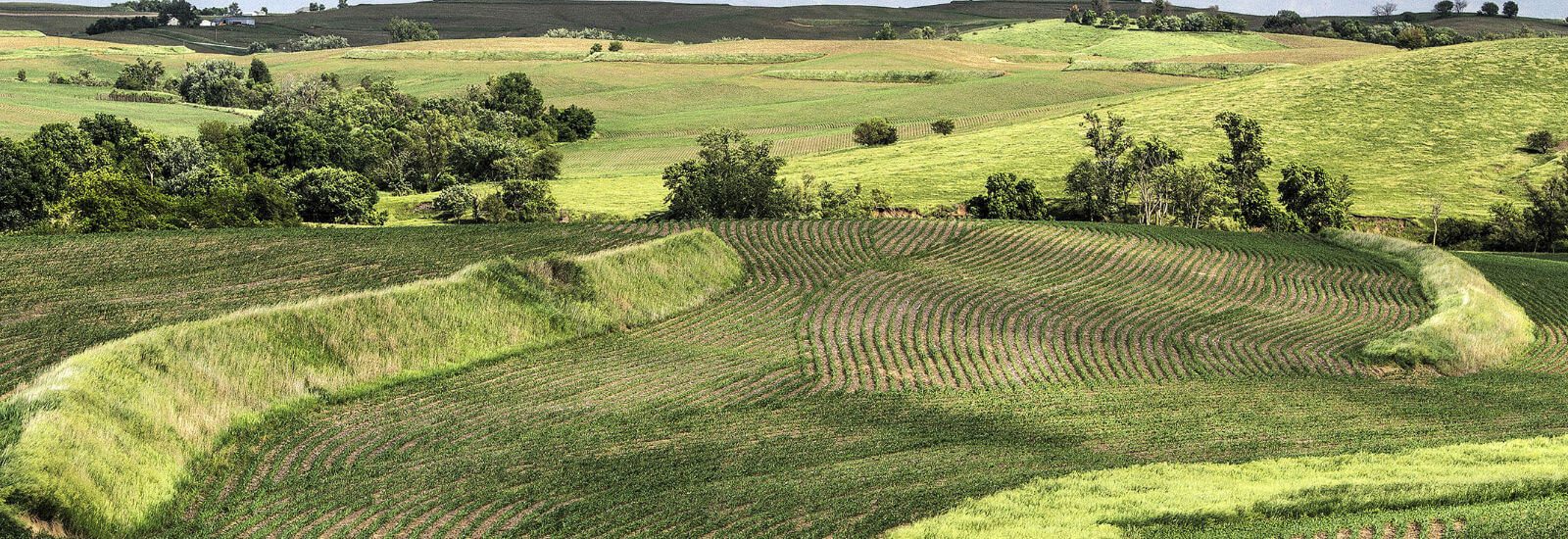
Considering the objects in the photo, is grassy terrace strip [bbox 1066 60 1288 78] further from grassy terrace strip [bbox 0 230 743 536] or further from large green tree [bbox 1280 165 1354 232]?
grassy terrace strip [bbox 0 230 743 536]

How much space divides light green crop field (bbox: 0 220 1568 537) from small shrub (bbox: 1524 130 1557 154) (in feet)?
204

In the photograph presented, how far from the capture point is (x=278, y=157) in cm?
11500

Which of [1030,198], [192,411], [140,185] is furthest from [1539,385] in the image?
[140,185]

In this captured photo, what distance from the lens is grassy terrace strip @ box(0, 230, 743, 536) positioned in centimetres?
2342

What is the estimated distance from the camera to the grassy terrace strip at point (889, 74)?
185500 mm

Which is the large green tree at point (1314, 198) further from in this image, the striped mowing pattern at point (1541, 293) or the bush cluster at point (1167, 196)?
the striped mowing pattern at point (1541, 293)

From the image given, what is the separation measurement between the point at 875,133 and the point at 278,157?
6509 centimetres

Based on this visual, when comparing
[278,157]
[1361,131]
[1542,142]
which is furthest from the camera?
[1361,131]

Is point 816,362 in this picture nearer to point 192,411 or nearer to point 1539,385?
point 192,411

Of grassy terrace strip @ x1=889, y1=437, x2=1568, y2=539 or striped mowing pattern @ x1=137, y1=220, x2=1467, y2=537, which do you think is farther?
striped mowing pattern @ x1=137, y1=220, x2=1467, y2=537

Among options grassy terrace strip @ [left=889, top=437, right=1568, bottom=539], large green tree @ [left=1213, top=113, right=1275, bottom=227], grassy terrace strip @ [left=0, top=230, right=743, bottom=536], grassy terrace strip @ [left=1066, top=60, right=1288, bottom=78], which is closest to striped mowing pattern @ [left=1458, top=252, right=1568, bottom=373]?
large green tree @ [left=1213, top=113, right=1275, bottom=227]

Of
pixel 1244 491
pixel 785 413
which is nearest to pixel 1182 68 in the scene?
pixel 785 413

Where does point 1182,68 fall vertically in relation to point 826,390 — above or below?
above

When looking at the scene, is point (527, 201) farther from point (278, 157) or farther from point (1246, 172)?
point (1246, 172)
